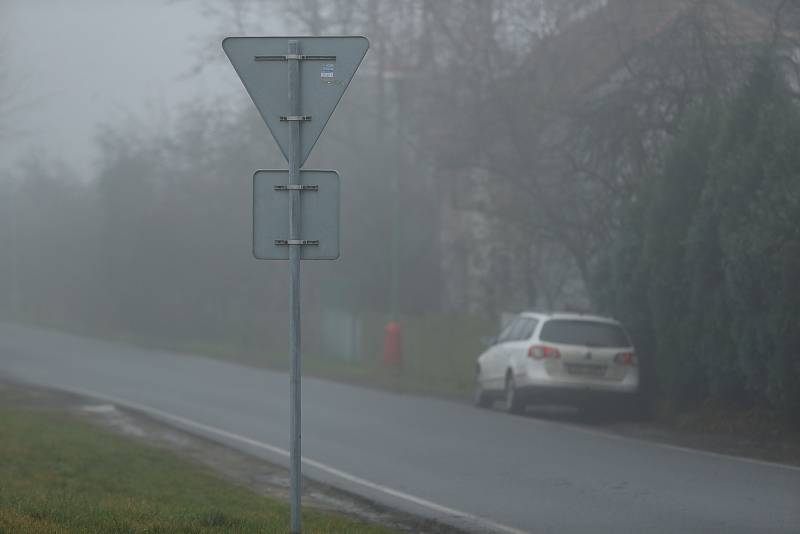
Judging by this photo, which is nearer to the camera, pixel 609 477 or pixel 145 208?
pixel 609 477

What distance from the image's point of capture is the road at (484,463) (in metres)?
10.3

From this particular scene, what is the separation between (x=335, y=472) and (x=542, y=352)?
22.0ft

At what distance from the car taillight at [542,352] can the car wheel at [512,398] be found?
0.74m

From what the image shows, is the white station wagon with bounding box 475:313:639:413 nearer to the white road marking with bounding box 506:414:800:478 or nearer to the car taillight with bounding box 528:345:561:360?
the car taillight with bounding box 528:345:561:360

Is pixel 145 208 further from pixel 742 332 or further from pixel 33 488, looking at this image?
pixel 33 488

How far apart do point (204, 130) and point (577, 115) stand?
26.8m

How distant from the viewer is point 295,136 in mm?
6977

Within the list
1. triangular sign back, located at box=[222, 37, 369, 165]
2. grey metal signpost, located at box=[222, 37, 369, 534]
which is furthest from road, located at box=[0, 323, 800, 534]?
triangular sign back, located at box=[222, 37, 369, 165]

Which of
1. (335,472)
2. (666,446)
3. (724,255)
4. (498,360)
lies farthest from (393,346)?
(335,472)

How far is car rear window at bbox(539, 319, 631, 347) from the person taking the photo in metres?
19.3

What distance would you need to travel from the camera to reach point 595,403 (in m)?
19.0

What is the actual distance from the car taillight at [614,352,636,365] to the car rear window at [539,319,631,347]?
0.53 ft

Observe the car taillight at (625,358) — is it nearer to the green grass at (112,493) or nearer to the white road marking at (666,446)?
the white road marking at (666,446)

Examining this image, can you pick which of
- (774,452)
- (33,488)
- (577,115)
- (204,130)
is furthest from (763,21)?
(204,130)
